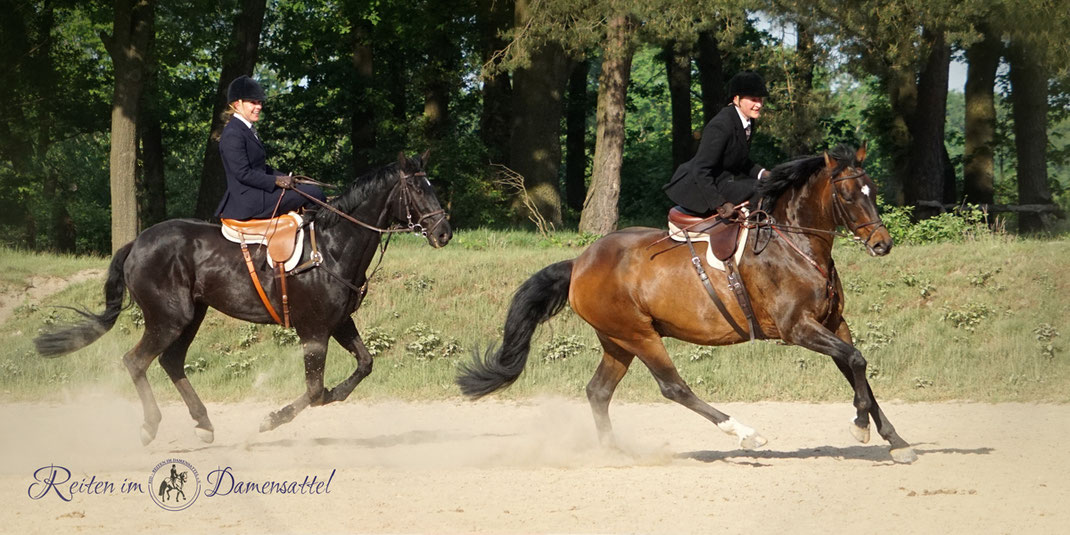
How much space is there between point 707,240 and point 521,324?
6.06ft

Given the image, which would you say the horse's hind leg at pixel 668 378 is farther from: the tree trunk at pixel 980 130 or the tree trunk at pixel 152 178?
the tree trunk at pixel 152 178

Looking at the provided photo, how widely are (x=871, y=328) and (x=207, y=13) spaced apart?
1464 centimetres

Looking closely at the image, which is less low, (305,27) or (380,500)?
(305,27)

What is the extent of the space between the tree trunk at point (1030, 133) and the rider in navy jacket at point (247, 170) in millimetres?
18867

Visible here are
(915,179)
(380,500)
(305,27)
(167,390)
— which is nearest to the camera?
(380,500)

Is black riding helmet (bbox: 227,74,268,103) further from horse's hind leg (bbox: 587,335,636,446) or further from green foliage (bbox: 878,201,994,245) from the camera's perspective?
green foliage (bbox: 878,201,994,245)

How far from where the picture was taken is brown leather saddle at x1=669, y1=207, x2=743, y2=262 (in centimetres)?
879

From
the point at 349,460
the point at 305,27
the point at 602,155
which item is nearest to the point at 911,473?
the point at 349,460

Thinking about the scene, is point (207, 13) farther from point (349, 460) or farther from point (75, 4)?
point (349, 460)

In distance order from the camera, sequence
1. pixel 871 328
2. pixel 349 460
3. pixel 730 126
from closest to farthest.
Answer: pixel 730 126
pixel 349 460
pixel 871 328

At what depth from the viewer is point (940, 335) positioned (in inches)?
564

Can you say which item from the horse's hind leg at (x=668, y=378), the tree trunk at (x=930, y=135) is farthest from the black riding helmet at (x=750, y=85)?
the tree trunk at (x=930, y=135)

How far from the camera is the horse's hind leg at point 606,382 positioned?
9.47 meters

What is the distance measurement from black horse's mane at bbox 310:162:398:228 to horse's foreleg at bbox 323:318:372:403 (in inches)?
35.1
